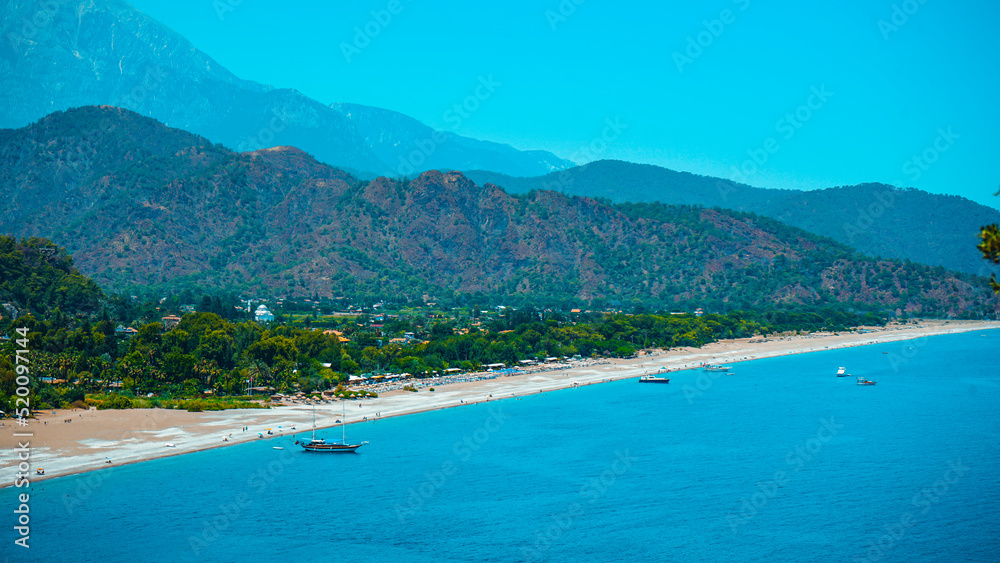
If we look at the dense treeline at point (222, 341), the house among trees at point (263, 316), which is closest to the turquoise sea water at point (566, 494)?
the dense treeline at point (222, 341)

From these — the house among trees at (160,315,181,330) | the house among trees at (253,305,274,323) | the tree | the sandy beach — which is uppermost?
the house among trees at (253,305,274,323)

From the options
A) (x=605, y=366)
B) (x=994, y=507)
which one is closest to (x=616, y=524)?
(x=994, y=507)

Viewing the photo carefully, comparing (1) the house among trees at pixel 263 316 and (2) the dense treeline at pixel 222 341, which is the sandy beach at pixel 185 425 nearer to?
(2) the dense treeline at pixel 222 341

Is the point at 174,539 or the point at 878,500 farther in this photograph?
the point at 878,500

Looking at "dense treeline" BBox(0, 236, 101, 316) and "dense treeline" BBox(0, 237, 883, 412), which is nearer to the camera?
"dense treeline" BBox(0, 237, 883, 412)

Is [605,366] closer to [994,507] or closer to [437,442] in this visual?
[437,442]

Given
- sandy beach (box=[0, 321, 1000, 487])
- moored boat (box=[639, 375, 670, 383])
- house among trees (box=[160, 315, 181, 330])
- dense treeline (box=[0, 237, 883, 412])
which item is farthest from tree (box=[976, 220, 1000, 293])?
house among trees (box=[160, 315, 181, 330])

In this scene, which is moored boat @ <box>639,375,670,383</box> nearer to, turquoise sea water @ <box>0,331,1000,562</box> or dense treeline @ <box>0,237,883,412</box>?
dense treeline @ <box>0,237,883,412</box>

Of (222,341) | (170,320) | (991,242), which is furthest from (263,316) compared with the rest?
(991,242)
